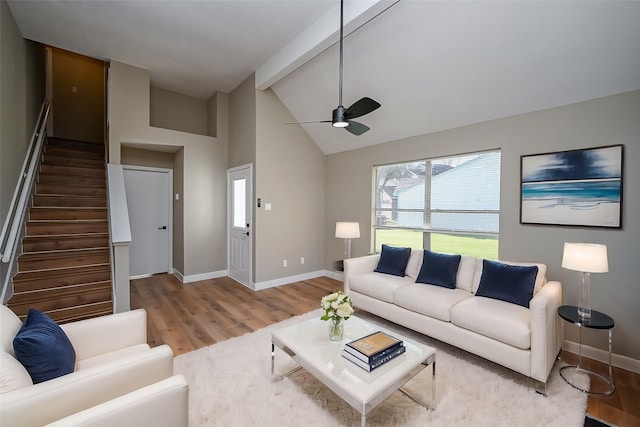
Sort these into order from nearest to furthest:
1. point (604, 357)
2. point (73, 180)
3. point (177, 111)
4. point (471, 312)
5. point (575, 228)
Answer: point (471, 312), point (604, 357), point (575, 228), point (73, 180), point (177, 111)

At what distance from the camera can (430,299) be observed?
2.79 m

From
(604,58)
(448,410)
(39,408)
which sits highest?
(604,58)

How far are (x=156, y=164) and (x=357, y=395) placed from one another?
5417 mm

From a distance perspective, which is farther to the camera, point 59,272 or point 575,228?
point 59,272

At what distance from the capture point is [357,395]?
5.03ft

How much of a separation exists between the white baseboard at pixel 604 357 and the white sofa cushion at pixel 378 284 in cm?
157

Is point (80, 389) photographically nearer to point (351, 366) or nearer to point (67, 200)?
point (351, 366)

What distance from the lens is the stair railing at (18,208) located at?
2809 millimetres

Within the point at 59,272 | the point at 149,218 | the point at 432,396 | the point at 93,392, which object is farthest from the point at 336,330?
the point at 149,218

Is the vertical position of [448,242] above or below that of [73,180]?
below

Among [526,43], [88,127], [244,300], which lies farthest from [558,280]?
[88,127]

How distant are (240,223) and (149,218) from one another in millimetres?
1792

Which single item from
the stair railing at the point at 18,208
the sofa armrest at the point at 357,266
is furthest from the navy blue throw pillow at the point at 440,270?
the stair railing at the point at 18,208

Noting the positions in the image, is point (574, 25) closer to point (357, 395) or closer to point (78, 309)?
point (357, 395)
